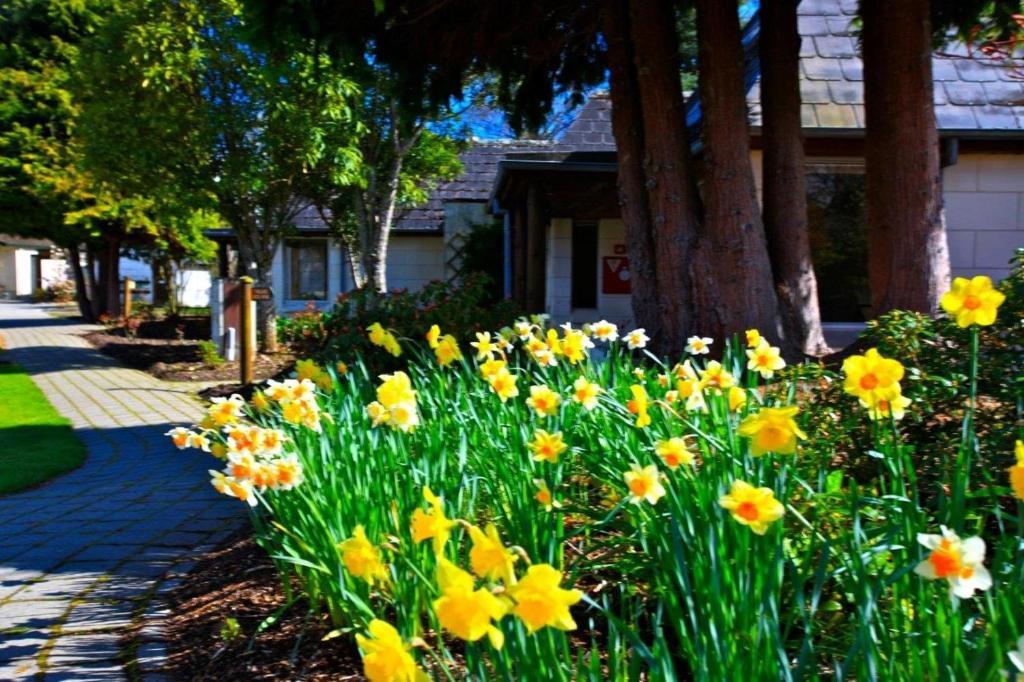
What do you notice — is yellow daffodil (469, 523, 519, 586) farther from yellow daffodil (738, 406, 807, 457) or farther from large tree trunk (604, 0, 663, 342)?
large tree trunk (604, 0, 663, 342)

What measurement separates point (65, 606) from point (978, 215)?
31.9ft

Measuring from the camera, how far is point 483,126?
984 inches

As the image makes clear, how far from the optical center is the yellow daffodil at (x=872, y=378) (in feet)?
7.31

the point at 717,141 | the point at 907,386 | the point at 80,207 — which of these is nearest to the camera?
the point at 907,386

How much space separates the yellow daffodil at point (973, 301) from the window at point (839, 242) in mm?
8202

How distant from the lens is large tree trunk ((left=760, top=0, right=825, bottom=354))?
21.7 feet

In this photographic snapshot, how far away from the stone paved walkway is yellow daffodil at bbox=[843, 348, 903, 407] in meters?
2.45

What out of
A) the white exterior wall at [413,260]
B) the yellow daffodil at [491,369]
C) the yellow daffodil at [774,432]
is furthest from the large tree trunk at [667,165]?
the white exterior wall at [413,260]

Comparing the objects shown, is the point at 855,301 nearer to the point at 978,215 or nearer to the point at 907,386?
the point at 978,215

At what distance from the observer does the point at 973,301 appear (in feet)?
7.77

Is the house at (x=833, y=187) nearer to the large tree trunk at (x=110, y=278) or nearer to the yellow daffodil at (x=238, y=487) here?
the yellow daffodil at (x=238, y=487)

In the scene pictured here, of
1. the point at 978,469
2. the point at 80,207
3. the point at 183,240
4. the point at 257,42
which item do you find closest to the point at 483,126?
the point at 183,240

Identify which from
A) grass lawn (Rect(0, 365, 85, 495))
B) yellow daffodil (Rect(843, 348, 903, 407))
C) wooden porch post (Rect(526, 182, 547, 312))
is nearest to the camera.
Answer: yellow daffodil (Rect(843, 348, 903, 407))

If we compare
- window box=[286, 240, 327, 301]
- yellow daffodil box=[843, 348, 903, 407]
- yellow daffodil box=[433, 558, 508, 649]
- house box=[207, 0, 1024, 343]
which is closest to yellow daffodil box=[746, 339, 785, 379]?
yellow daffodil box=[843, 348, 903, 407]
